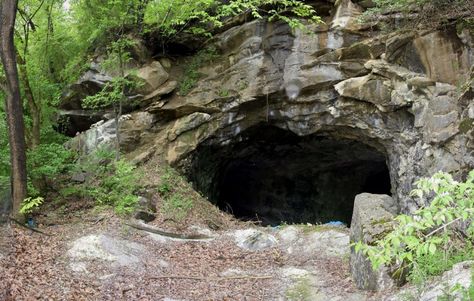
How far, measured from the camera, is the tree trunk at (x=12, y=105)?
324 inches

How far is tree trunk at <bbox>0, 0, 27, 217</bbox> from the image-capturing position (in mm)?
8242

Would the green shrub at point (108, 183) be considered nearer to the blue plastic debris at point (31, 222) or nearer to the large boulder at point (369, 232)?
the blue plastic debris at point (31, 222)

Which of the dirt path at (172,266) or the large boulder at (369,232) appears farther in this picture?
the dirt path at (172,266)

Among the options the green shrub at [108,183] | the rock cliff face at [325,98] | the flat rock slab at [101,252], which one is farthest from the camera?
the green shrub at [108,183]

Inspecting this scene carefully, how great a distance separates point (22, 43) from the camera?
11.9 metres

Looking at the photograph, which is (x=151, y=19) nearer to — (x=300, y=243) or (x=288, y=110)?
(x=288, y=110)

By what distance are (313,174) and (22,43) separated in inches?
476

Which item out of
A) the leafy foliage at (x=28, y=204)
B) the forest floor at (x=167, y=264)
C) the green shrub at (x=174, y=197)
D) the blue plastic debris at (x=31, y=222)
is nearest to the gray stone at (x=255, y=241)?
the forest floor at (x=167, y=264)

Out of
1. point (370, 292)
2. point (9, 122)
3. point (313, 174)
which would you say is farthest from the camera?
point (313, 174)

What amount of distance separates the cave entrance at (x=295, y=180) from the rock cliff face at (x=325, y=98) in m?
0.68

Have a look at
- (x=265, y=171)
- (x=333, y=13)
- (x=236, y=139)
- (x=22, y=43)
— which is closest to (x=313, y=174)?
(x=265, y=171)

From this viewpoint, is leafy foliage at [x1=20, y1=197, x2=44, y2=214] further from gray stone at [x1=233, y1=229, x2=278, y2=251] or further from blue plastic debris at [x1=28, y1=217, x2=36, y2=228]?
gray stone at [x1=233, y1=229, x2=278, y2=251]

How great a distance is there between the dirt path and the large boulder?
0.71 feet

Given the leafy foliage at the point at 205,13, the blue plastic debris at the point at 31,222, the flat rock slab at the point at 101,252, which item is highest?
the leafy foliage at the point at 205,13
